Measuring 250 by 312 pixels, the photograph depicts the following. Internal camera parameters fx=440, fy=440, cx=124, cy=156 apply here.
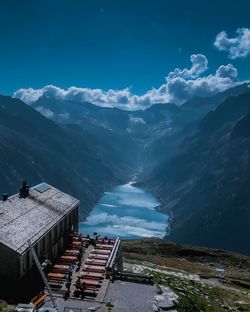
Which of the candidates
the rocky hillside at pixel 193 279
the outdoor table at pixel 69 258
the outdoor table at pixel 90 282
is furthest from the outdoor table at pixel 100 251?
the outdoor table at pixel 90 282

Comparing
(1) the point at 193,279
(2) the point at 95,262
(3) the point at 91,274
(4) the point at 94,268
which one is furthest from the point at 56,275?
(1) the point at 193,279

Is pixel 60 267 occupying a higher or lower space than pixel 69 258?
lower

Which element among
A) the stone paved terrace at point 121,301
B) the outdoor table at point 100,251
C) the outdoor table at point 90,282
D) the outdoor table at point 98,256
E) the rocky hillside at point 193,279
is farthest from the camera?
the outdoor table at point 100,251

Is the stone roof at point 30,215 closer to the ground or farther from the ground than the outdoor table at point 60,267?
farther from the ground

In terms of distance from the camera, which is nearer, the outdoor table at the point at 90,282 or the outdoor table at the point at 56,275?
the outdoor table at the point at 90,282

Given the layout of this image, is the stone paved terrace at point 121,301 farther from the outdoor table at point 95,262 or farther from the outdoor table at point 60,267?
the outdoor table at point 60,267

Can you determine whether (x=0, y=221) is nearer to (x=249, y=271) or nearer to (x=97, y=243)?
(x=97, y=243)

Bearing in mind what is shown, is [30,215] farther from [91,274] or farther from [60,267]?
[91,274]

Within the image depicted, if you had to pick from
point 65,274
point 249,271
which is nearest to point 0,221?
point 65,274
